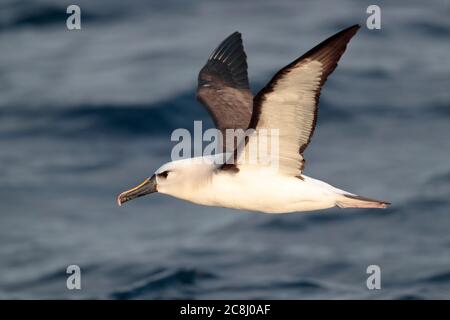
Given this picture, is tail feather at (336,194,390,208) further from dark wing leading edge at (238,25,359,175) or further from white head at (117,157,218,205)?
white head at (117,157,218,205)

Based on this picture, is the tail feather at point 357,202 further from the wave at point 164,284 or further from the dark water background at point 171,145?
the wave at point 164,284

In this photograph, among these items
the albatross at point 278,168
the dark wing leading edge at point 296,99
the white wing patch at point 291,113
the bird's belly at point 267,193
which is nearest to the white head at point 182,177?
the albatross at point 278,168

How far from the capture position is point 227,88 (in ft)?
43.9

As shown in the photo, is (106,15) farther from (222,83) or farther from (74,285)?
(222,83)

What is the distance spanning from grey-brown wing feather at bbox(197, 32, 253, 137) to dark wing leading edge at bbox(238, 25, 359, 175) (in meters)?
1.33

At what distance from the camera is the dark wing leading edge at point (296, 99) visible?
33.2 ft

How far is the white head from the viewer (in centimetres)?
1148

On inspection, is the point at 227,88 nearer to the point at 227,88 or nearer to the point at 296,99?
the point at 227,88

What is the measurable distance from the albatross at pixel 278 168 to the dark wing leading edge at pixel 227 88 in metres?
0.26

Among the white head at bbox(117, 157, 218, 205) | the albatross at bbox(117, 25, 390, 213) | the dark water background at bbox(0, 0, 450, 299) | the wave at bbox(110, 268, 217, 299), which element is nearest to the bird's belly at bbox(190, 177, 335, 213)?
the albatross at bbox(117, 25, 390, 213)

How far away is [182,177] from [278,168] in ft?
2.97

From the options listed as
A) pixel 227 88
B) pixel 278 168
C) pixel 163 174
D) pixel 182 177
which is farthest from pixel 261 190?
pixel 227 88

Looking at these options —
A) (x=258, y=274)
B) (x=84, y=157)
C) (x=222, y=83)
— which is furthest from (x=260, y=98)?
(x=84, y=157)

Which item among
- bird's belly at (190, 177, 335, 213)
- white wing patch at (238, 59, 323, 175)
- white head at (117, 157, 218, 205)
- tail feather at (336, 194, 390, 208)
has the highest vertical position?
white wing patch at (238, 59, 323, 175)
